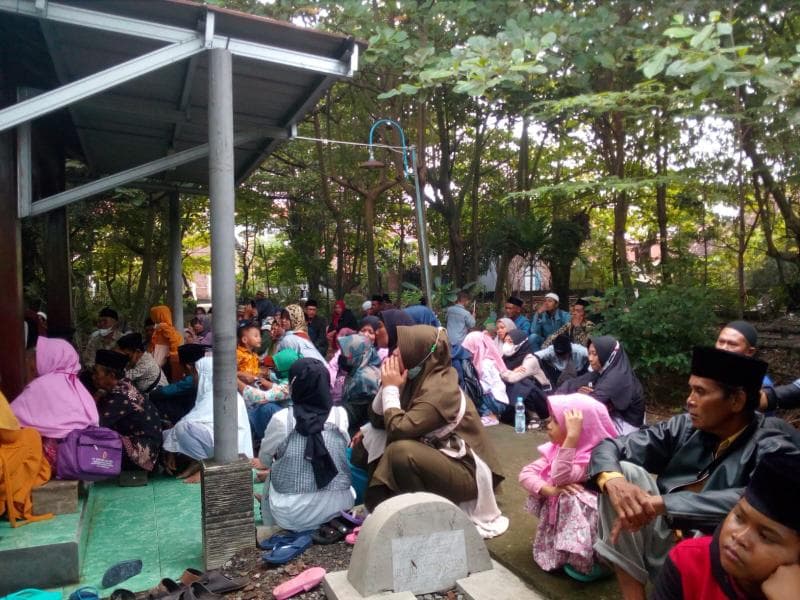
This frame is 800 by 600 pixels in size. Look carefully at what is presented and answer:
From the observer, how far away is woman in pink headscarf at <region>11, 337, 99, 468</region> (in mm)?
4723

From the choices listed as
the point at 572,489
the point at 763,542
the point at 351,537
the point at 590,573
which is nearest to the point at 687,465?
the point at 572,489

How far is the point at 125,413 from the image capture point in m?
5.42

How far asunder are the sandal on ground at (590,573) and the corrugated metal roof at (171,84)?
3.77 m

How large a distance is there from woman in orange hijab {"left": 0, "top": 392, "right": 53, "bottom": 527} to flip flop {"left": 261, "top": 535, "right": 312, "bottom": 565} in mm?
1591

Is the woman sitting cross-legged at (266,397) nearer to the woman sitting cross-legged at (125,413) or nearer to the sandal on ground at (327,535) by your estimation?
the woman sitting cross-legged at (125,413)

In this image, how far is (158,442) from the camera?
556cm

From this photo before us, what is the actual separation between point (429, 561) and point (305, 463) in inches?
51.9

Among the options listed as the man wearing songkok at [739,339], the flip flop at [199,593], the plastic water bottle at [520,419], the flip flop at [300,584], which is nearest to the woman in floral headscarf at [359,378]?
the flip flop at [300,584]

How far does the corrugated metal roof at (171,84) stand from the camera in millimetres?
4234

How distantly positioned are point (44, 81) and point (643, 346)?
24.7ft

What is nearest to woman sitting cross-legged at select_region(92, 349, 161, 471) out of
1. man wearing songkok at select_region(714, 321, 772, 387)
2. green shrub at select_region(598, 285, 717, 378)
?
man wearing songkok at select_region(714, 321, 772, 387)

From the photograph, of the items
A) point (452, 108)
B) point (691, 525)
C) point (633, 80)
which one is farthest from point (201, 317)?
point (691, 525)

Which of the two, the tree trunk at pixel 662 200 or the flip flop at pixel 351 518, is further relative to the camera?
the tree trunk at pixel 662 200

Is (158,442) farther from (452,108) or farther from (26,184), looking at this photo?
(452,108)
